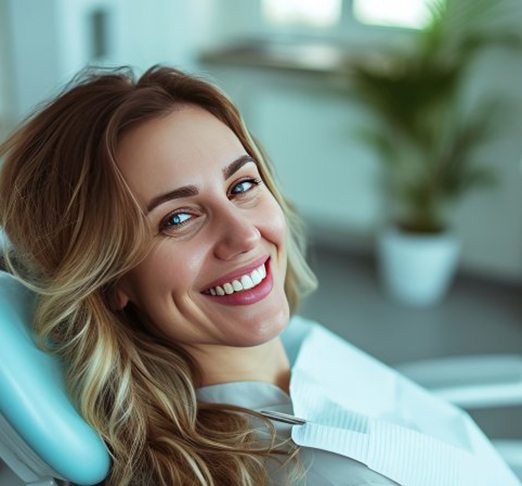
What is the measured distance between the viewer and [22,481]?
1.19m

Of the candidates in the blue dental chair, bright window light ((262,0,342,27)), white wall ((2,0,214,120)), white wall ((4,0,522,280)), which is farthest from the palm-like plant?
the blue dental chair

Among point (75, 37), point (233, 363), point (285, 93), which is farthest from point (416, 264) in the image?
point (233, 363)

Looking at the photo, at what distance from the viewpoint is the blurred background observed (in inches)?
125

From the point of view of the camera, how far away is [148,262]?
1156mm

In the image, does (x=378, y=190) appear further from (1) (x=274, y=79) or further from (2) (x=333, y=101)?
(1) (x=274, y=79)

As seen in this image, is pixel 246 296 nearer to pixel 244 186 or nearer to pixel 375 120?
pixel 244 186

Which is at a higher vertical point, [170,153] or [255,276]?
[170,153]

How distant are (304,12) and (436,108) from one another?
36.0 inches

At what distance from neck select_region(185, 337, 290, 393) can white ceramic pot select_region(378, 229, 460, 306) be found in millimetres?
2076

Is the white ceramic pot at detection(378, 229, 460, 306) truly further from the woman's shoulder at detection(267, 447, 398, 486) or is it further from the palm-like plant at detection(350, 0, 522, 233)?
the woman's shoulder at detection(267, 447, 398, 486)

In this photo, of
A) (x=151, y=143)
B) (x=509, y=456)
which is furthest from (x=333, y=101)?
(x=151, y=143)

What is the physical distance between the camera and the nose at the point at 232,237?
3.81 feet

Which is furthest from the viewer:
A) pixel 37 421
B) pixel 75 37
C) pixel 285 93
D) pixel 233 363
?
pixel 285 93

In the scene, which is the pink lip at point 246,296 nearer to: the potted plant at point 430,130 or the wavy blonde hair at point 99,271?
the wavy blonde hair at point 99,271
